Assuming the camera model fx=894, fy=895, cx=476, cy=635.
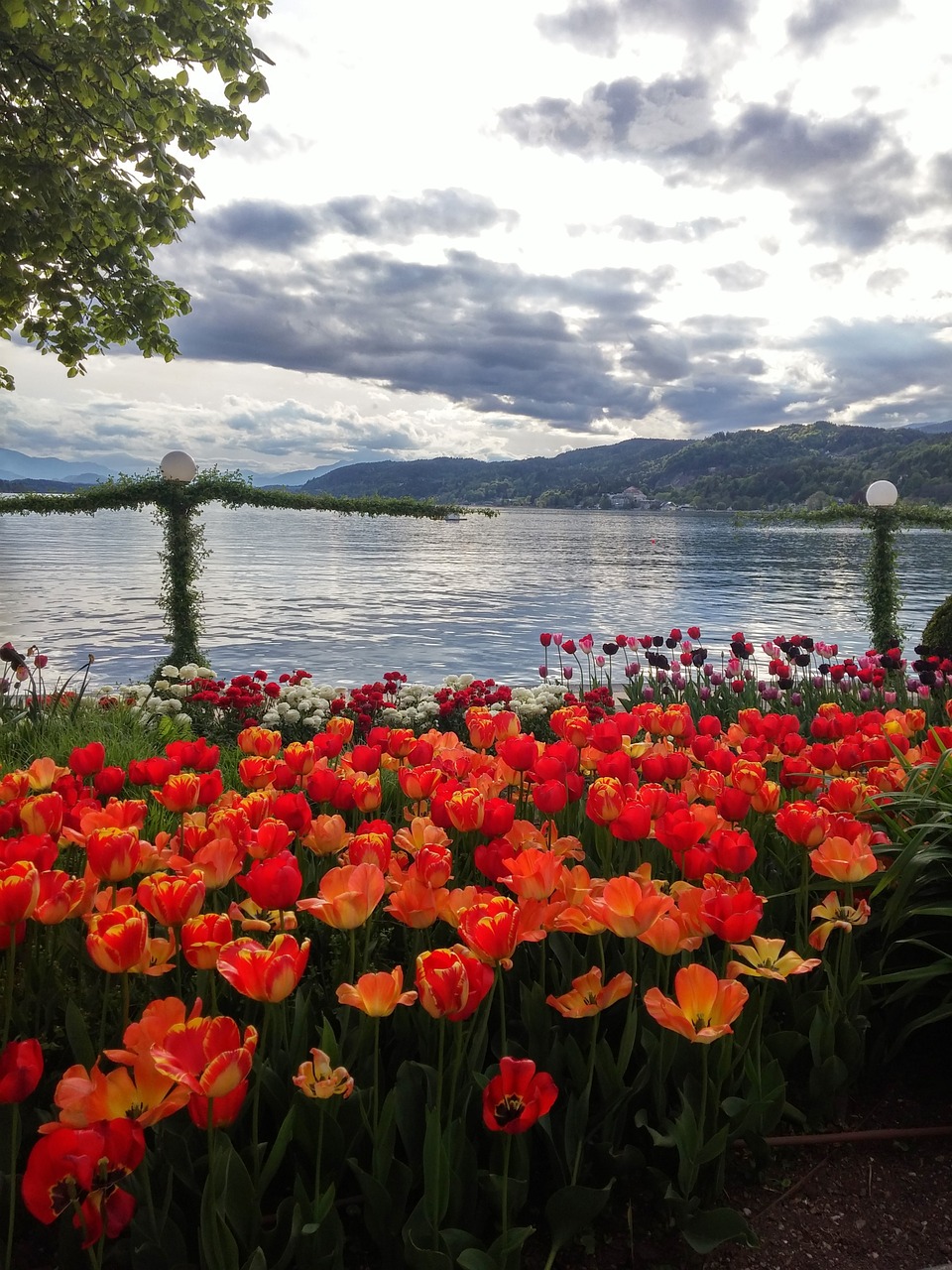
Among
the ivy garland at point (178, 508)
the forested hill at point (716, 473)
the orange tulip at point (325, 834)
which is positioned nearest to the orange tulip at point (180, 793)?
the orange tulip at point (325, 834)

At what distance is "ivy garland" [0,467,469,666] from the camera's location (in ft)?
43.0

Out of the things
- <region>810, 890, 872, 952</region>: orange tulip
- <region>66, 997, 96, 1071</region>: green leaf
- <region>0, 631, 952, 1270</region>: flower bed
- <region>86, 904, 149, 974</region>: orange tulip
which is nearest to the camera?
<region>0, 631, 952, 1270</region>: flower bed

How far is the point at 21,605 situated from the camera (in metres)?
→ 28.8

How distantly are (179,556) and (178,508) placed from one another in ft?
2.48

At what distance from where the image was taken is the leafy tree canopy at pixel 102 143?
834 centimetres

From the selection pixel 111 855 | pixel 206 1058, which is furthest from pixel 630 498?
pixel 206 1058

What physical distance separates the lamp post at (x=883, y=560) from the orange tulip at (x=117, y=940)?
14.2 meters

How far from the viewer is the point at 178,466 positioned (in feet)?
43.5

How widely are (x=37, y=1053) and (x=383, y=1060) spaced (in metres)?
0.96

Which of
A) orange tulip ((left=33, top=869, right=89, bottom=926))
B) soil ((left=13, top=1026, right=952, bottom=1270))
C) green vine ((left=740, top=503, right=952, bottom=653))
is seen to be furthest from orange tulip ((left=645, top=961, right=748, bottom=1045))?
green vine ((left=740, top=503, right=952, bottom=653))

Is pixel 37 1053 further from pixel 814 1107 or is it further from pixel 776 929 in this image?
pixel 776 929

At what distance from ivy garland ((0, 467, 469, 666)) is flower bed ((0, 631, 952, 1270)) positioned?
10292 mm

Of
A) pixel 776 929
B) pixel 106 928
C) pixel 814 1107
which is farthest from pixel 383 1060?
pixel 776 929

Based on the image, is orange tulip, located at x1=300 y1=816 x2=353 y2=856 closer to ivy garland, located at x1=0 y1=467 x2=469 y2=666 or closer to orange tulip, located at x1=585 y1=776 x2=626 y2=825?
orange tulip, located at x1=585 y1=776 x2=626 y2=825
